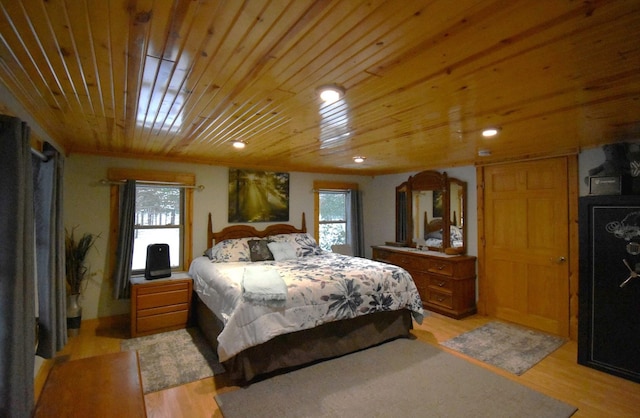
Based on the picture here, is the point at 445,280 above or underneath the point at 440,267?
underneath

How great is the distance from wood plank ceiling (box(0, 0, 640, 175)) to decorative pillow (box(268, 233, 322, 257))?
1.98 m

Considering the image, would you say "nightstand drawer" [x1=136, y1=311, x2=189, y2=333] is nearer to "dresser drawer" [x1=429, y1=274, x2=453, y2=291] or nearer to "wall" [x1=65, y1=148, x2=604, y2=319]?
"wall" [x1=65, y1=148, x2=604, y2=319]

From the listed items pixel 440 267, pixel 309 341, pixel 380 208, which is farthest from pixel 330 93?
pixel 380 208

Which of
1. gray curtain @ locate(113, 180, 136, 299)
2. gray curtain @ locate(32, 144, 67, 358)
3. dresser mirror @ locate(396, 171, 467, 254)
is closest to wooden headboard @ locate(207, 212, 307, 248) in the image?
gray curtain @ locate(113, 180, 136, 299)

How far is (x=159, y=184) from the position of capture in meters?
4.12

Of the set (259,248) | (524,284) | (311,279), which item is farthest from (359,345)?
(524,284)

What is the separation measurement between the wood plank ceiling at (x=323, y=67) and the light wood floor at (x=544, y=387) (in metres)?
2.09

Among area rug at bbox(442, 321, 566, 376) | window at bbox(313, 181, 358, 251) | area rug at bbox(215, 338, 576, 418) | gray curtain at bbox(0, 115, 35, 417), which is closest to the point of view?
gray curtain at bbox(0, 115, 35, 417)

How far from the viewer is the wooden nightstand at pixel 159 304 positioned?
3510 mm

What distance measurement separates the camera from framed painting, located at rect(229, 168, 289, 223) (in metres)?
4.68

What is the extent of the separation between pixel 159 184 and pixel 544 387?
4528 millimetres

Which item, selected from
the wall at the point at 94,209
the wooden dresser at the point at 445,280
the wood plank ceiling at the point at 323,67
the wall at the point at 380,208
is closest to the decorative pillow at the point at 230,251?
the wall at the point at 94,209

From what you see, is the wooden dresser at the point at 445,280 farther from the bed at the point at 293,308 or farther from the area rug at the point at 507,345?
the bed at the point at 293,308

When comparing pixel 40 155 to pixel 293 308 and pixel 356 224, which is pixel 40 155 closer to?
pixel 293 308
